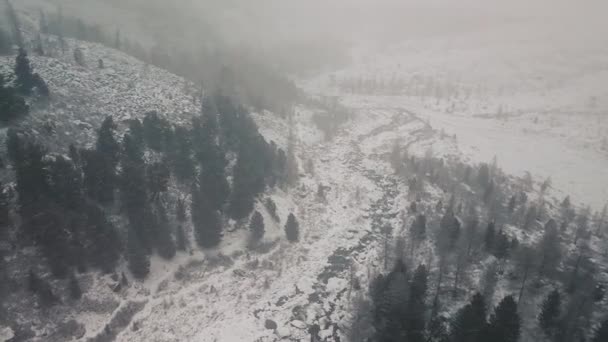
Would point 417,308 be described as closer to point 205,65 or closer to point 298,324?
point 298,324

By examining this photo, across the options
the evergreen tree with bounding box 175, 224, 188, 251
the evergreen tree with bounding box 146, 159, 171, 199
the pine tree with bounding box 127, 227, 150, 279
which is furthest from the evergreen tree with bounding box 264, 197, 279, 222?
the pine tree with bounding box 127, 227, 150, 279

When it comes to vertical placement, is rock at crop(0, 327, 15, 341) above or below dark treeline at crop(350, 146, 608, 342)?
below

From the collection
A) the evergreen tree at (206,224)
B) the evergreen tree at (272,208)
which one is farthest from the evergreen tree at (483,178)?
the evergreen tree at (206,224)

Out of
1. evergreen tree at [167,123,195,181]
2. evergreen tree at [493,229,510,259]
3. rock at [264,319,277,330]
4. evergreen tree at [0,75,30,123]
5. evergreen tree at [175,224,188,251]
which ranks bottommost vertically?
rock at [264,319,277,330]

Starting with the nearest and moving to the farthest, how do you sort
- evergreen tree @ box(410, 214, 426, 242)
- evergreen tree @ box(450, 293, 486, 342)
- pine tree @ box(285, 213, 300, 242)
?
evergreen tree @ box(450, 293, 486, 342), evergreen tree @ box(410, 214, 426, 242), pine tree @ box(285, 213, 300, 242)

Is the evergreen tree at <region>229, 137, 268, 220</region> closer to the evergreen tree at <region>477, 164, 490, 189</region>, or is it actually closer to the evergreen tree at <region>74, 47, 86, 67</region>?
the evergreen tree at <region>74, 47, 86, 67</region>

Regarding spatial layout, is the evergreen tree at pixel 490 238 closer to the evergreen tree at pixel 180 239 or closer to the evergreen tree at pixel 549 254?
the evergreen tree at pixel 549 254
